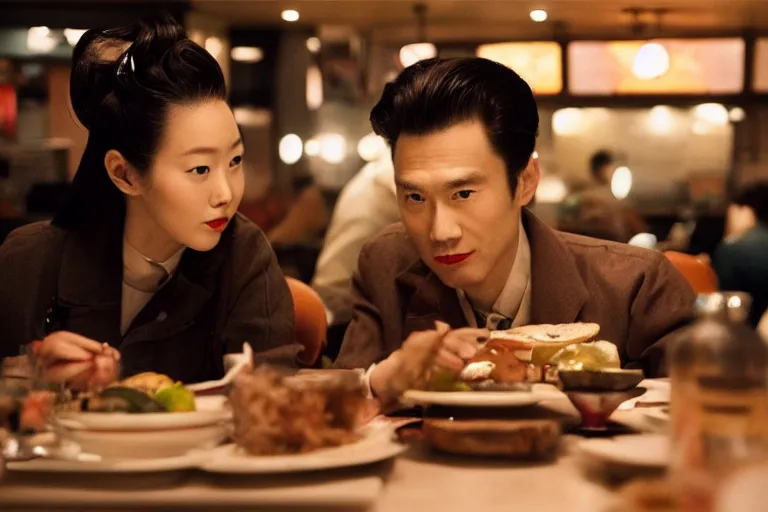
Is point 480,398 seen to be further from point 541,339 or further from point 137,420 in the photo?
point 541,339

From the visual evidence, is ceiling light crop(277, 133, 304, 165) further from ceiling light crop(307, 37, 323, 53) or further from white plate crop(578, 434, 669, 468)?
white plate crop(578, 434, 669, 468)

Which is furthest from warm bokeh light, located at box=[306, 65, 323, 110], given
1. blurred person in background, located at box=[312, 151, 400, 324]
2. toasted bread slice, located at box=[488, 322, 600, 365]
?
toasted bread slice, located at box=[488, 322, 600, 365]

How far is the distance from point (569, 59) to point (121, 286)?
6.09m

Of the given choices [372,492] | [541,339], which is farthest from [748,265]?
[372,492]

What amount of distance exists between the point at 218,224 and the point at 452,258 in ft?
1.42

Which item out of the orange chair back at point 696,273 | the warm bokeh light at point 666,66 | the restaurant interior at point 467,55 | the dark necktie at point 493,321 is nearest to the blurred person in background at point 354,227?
the restaurant interior at point 467,55

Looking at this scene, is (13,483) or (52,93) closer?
(13,483)

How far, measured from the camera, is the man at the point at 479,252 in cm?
191

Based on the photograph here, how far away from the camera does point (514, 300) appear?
211cm

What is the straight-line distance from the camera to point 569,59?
7711 millimetres

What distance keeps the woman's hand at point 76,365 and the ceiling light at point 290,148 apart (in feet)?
20.4

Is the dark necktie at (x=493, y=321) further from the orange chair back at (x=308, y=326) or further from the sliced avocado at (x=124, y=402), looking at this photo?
the sliced avocado at (x=124, y=402)

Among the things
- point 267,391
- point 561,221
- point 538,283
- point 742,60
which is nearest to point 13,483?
point 267,391

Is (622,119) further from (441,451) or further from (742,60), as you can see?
(441,451)
